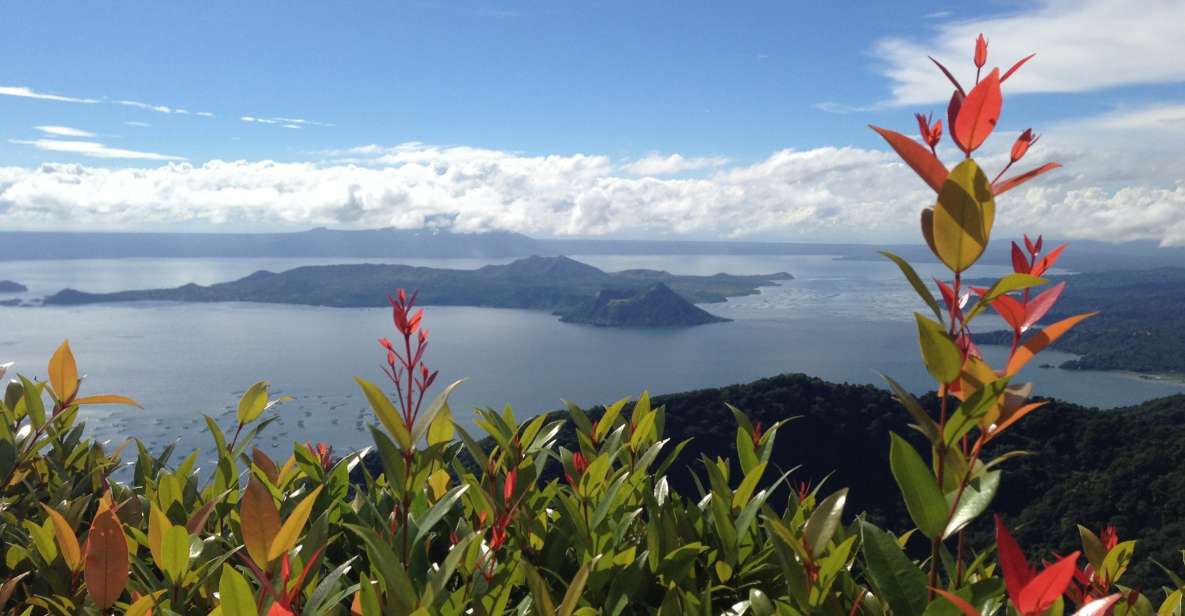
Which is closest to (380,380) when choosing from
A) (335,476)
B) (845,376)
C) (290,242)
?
(845,376)

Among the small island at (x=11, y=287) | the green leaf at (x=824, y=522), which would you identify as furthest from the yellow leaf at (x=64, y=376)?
the small island at (x=11, y=287)

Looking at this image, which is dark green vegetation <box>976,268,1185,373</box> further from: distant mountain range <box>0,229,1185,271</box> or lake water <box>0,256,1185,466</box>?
distant mountain range <box>0,229,1185,271</box>

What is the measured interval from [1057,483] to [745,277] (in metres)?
94.8

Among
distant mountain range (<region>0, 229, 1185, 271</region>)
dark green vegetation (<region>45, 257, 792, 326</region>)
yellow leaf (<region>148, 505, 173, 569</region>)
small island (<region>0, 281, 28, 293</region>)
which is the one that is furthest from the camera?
distant mountain range (<region>0, 229, 1185, 271</region>)

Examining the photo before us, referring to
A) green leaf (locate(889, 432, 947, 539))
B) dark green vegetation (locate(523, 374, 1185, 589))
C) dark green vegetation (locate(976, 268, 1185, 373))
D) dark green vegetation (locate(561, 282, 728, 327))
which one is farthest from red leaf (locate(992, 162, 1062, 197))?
dark green vegetation (locate(561, 282, 728, 327))

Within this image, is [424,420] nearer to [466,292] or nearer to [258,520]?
[258,520]

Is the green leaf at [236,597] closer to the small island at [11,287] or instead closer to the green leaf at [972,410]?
the green leaf at [972,410]

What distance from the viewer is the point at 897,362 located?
167 ft

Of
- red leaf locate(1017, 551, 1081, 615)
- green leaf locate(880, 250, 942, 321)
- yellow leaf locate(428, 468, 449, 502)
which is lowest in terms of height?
yellow leaf locate(428, 468, 449, 502)

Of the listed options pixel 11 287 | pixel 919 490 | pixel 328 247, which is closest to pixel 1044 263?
pixel 919 490

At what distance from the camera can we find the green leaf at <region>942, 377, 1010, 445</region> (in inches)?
23.5

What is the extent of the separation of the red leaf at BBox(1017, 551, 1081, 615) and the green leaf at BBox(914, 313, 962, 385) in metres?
0.16

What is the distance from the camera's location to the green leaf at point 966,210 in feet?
1.98

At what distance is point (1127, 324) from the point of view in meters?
66.2
